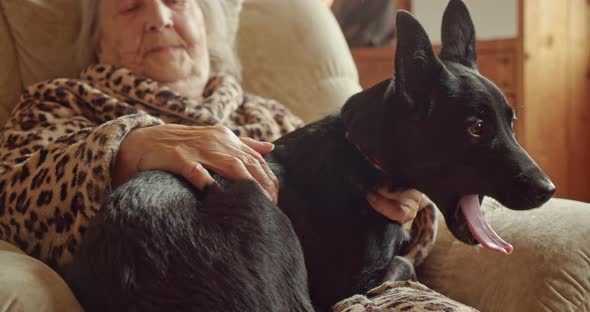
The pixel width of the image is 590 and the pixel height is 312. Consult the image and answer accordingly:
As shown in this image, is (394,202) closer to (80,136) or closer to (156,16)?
(80,136)

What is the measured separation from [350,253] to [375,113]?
0.88 ft

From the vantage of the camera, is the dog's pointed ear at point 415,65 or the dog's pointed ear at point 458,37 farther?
the dog's pointed ear at point 458,37

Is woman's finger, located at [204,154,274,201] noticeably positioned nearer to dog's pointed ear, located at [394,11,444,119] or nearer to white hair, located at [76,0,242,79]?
dog's pointed ear, located at [394,11,444,119]

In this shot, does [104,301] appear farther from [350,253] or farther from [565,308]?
[565,308]

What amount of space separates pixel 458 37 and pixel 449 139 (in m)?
0.29

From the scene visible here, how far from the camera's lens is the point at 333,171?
3.80 ft

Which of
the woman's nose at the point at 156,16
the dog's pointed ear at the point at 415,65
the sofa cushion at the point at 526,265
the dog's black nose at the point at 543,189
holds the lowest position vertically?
the sofa cushion at the point at 526,265

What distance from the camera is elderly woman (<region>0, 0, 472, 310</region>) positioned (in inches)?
41.7

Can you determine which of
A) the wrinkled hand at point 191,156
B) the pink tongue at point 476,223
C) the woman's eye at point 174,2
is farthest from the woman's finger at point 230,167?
the woman's eye at point 174,2

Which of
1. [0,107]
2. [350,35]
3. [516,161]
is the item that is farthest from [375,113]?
[350,35]

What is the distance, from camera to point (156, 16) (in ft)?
4.88

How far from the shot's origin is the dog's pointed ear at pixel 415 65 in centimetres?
102

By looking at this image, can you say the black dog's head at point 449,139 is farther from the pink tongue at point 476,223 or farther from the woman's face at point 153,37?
the woman's face at point 153,37

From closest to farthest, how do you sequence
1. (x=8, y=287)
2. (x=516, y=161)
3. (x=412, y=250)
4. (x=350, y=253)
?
(x=8, y=287)
(x=516, y=161)
(x=350, y=253)
(x=412, y=250)
